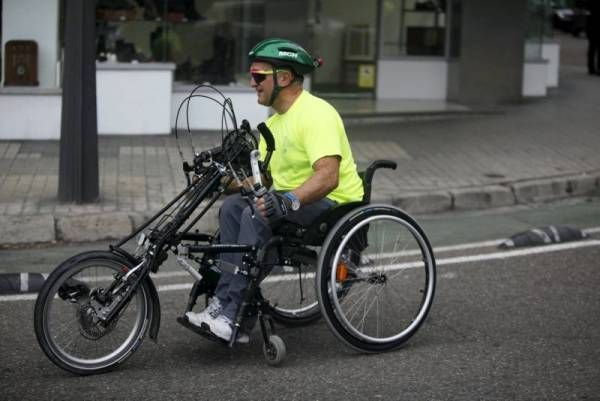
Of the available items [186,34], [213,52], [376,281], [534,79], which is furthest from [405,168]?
[534,79]

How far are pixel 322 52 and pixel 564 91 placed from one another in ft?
13.5

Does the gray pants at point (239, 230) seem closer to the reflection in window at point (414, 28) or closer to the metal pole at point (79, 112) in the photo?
the metal pole at point (79, 112)

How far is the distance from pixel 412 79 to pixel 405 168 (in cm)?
596

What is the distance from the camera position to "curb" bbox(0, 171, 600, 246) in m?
8.86

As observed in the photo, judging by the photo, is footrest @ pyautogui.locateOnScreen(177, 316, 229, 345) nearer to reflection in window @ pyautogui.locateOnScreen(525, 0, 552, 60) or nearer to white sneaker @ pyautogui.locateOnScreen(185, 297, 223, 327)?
white sneaker @ pyautogui.locateOnScreen(185, 297, 223, 327)

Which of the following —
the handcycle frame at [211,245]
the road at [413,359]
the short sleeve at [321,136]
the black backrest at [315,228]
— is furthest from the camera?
the black backrest at [315,228]

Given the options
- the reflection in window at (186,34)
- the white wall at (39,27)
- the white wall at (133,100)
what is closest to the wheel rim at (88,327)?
A: the white wall at (133,100)

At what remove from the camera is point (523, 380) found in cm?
557

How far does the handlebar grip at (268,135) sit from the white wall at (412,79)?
1166 centimetres

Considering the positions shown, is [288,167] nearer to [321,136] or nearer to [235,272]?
[321,136]

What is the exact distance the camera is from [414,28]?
17.5 meters

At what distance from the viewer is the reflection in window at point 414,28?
1741 cm

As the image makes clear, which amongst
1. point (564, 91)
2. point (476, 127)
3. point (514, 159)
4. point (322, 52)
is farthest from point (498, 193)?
point (564, 91)

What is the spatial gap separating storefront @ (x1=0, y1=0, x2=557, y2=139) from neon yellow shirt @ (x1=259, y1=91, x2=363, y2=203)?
7090 mm
